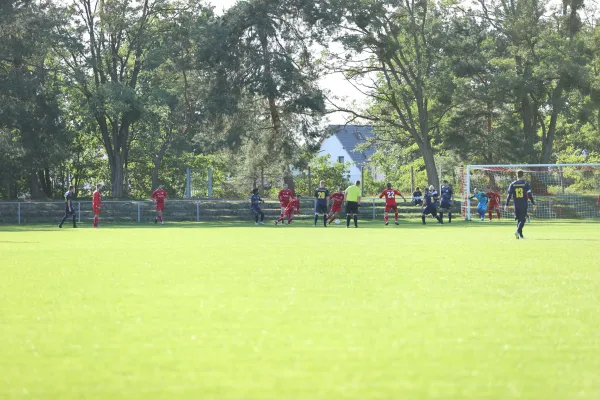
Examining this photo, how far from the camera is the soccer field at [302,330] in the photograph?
5668 millimetres

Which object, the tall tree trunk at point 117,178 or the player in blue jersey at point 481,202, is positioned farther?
the tall tree trunk at point 117,178

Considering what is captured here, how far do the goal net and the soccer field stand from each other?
2925 centimetres

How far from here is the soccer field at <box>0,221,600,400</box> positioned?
567 cm

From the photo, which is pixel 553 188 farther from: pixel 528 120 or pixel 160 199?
pixel 160 199

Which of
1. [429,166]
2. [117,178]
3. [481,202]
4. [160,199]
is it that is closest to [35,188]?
[117,178]

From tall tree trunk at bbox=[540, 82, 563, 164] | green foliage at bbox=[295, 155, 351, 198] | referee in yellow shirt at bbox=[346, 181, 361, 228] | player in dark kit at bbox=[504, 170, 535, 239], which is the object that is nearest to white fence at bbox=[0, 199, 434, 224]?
→ tall tree trunk at bbox=[540, 82, 563, 164]

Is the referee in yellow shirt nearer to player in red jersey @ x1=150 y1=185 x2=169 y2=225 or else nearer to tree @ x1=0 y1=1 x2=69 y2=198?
player in red jersey @ x1=150 y1=185 x2=169 y2=225

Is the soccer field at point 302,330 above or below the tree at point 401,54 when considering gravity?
below

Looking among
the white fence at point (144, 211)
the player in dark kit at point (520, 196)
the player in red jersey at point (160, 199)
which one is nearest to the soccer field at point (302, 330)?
the player in dark kit at point (520, 196)

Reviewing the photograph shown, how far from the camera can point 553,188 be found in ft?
148

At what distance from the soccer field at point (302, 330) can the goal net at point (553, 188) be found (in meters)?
29.3

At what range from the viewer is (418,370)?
6078 mm

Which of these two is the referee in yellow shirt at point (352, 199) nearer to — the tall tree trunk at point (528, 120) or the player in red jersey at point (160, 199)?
the player in red jersey at point (160, 199)

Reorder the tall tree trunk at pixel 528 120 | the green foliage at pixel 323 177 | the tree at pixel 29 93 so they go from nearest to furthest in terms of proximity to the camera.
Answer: the tree at pixel 29 93
the tall tree trunk at pixel 528 120
the green foliage at pixel 323 177
